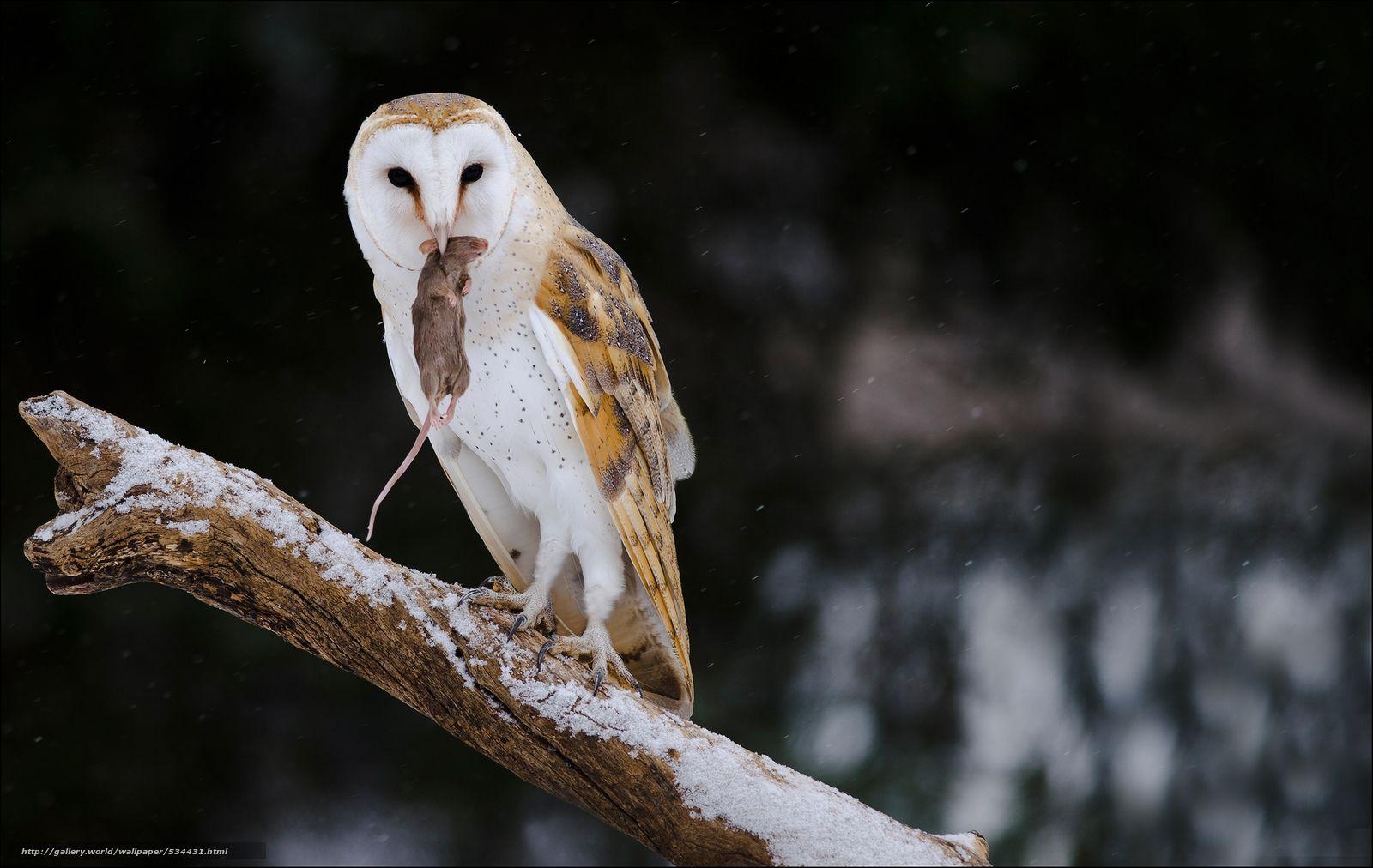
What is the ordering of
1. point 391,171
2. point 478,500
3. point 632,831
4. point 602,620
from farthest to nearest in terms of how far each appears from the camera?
point 478,500
point 602,620
point 632,831
point 391,171

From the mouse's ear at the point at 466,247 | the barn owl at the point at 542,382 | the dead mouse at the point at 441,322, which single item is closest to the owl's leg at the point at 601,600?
the barn owl at the point at 542,382

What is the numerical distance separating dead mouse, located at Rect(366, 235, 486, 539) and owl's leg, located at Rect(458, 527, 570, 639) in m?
0.21

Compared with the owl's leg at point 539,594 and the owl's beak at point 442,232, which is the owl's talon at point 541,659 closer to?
the owl's leg at point 539,594

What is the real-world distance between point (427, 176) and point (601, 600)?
2.06ft

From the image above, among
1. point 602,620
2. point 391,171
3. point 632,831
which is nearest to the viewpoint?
point 391,171

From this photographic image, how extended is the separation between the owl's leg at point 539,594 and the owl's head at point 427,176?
0.44 metres

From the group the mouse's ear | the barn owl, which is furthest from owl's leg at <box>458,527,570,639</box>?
the mouse's ear

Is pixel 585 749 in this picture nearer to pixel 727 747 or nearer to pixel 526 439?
pixel 727 747

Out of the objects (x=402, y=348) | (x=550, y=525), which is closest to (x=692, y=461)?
(x=550, y=525)

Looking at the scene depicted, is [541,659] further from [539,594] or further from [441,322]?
[441,322]

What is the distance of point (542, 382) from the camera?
149 cm

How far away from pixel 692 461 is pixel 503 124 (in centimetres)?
65

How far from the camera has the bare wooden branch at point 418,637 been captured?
4.48 ft

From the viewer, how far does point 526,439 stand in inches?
59.7
